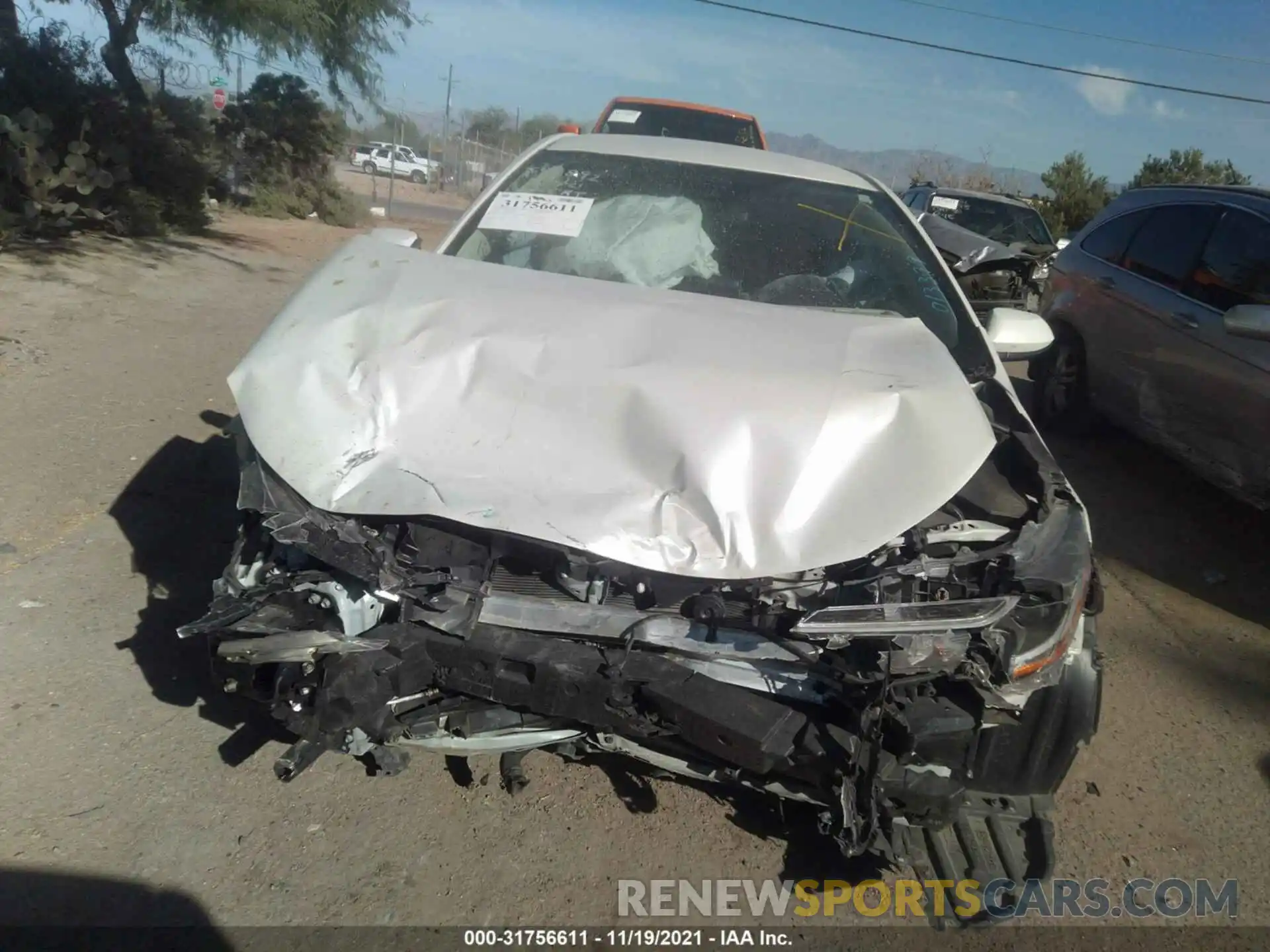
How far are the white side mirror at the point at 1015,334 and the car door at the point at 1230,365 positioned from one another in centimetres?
164

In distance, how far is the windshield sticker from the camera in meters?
3.80

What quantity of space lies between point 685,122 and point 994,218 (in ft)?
15.9

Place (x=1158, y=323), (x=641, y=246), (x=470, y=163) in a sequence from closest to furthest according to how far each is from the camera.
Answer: (x=641, y=246) → (x=1158, y=323) → (x=470, y=163)

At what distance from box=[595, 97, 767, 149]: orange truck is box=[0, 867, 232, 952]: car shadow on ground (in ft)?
31.0

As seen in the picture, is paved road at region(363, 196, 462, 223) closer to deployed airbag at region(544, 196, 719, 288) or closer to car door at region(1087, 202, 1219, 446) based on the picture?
car door at region(1087, 202, 1219, 446)

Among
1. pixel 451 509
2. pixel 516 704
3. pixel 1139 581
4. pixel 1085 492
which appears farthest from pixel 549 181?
pixel 1085 492

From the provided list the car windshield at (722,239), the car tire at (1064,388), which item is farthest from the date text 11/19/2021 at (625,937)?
the car tire at (1064,388)

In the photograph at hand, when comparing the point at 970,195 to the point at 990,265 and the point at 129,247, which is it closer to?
the point at 990,265

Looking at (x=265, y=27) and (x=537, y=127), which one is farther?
(x=537, y=127)

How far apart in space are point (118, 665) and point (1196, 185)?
6577mm

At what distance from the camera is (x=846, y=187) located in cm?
421

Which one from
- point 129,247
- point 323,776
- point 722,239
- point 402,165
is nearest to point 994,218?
point 722,239

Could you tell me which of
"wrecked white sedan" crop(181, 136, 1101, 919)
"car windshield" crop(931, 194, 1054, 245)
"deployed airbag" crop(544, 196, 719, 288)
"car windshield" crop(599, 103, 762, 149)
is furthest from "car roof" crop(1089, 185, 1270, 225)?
"car windshield" crop(931, 194, 1054, 245)

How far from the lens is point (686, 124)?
35.5 feet
